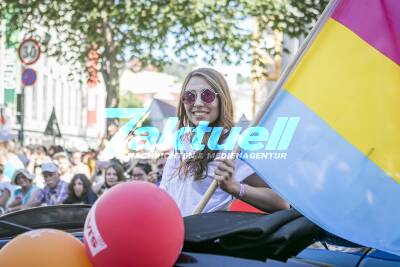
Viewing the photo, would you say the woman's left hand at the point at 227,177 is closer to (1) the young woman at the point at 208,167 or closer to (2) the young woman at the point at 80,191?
(1) the young woman at the point at 208,167

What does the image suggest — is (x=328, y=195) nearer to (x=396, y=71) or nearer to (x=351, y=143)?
(x=351, y=143)

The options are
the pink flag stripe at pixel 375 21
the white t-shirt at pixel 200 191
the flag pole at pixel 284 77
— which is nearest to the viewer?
the pink flag stripe at pixel 375 21

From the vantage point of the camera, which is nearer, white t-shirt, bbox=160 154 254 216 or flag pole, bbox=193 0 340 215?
flag pole, bbox=193 0 340 215

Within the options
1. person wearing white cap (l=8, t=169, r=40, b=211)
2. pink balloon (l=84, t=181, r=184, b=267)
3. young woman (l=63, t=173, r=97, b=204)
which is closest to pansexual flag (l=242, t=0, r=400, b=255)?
pink balloon (l=84, t=181, r=184, b=267)

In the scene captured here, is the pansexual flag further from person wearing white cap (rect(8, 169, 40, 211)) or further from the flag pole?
person wearing white cap (rect(8, 169, 40, 211))

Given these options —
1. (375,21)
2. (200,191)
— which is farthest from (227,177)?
(375,21)

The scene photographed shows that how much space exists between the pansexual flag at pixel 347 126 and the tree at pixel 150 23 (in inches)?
466

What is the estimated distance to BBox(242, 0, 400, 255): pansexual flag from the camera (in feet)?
8.06

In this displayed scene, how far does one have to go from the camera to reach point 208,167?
10.3 ft

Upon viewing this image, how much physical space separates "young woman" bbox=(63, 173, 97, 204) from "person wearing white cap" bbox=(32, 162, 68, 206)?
9.7 inches

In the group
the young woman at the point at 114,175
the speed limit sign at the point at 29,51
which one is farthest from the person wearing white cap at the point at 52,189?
the speed limit sign at the point at 29,51

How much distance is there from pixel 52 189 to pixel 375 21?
20.9ft

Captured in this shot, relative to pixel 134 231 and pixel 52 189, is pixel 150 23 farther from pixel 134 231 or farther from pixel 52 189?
pixel 134 231

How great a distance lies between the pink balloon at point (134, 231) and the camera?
81.0 inches
